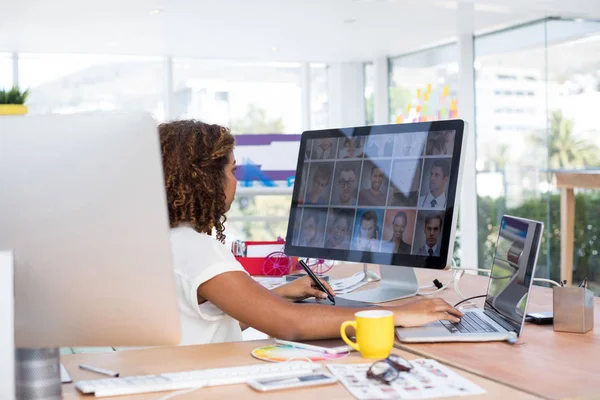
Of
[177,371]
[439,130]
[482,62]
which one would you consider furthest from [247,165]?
[177,371]

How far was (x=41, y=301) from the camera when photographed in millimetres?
1086

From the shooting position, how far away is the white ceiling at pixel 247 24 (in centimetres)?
585

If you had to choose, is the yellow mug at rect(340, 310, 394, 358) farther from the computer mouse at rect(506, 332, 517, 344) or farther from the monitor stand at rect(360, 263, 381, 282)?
the monitor stand at rect(360, 263, 381, 282)

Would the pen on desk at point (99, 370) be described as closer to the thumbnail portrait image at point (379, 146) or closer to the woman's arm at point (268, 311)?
the woman's arm at point (268, 311)

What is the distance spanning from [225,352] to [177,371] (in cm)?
16

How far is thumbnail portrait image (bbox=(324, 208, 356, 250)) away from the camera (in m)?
2.13

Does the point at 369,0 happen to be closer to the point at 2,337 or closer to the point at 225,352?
the point at 225,352

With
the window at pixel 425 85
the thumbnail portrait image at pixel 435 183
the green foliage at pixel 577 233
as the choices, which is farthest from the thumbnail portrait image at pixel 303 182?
the window at pixel 425 85

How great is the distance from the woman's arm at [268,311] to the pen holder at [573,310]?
1.50 feet

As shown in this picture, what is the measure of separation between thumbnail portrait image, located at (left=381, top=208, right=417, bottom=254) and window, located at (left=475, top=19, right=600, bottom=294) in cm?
466

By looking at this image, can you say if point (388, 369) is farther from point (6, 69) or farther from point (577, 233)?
point (6, 69)

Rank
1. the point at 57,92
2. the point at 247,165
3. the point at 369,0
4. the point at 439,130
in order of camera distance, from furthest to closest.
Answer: the point at 57,92 < the point at 247,165 < the point at 369,0 < the point at 439,130

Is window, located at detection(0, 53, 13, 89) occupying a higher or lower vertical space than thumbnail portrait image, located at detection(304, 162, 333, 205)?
higher

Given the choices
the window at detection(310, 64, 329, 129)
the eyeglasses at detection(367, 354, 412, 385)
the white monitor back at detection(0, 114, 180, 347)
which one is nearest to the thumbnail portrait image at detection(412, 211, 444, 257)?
the eyeglasses at detection(367, 354, 412, 385)
